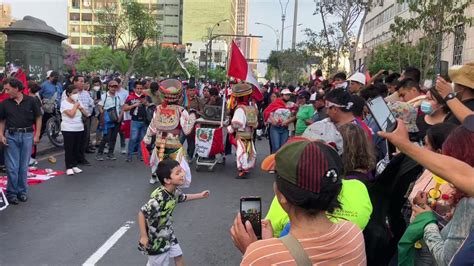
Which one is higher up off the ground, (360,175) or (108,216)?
(360,175)

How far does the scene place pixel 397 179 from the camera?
293 cm

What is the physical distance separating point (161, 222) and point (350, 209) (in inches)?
82.9

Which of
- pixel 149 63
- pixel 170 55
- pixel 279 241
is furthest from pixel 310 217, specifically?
pixel 170 55

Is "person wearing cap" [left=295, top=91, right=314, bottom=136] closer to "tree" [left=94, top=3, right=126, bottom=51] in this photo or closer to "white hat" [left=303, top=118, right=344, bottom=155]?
"white hat" [left=303, top=118, right=344, bottom=155]

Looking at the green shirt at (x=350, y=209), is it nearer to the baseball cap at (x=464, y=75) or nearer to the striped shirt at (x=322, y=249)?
the striped shirt at (x=322, y=249)

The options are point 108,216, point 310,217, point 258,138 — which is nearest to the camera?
point 310,217

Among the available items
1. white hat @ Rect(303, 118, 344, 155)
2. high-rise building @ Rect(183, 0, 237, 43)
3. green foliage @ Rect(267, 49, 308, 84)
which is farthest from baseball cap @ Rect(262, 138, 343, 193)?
high-rise building @ Rect(183, 0, 237, 43)

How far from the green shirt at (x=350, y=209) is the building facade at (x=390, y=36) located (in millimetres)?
12954

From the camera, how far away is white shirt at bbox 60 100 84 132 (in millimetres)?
9086

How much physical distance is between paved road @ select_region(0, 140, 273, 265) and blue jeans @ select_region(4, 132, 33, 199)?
11.2 inches

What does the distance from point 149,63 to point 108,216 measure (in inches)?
1580

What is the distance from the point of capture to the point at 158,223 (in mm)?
4133

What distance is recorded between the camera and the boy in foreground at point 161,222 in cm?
411

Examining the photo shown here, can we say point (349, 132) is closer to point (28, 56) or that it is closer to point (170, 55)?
point (28, 56)
